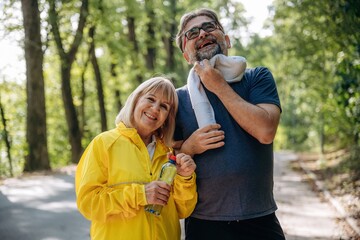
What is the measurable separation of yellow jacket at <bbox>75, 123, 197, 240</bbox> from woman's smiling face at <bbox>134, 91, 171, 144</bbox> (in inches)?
3.8

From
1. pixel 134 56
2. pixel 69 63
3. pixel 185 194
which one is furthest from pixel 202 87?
pixel 134 56

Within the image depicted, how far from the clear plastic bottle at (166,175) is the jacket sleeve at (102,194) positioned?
0.26 feet

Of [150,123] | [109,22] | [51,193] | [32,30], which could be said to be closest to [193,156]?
[150,123]

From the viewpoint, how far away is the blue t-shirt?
259 centimetres

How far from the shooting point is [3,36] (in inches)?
555

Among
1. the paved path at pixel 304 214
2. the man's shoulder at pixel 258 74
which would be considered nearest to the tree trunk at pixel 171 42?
the paved path at pixel 304 214

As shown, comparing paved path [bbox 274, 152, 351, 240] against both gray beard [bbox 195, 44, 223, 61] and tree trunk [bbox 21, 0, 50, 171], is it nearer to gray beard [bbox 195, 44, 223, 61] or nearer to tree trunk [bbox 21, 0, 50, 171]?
gray beard [bbox 195, 44, 223, 61]

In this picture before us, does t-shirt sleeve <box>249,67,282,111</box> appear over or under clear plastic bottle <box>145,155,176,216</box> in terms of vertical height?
over

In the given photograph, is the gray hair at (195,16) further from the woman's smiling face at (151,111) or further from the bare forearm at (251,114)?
the bare forearm at (251,114)

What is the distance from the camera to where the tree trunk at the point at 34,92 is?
13.4 meters

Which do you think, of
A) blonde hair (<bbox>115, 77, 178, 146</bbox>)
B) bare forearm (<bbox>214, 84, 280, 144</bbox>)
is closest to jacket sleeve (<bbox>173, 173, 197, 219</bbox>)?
blonde hair (<bbox>115, 77, 178, 146</bbox>)

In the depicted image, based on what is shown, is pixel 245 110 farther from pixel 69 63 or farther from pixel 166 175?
pixel 69 63

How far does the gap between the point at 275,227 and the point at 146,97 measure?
119 centimetres

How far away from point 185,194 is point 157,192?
0.64 feet
